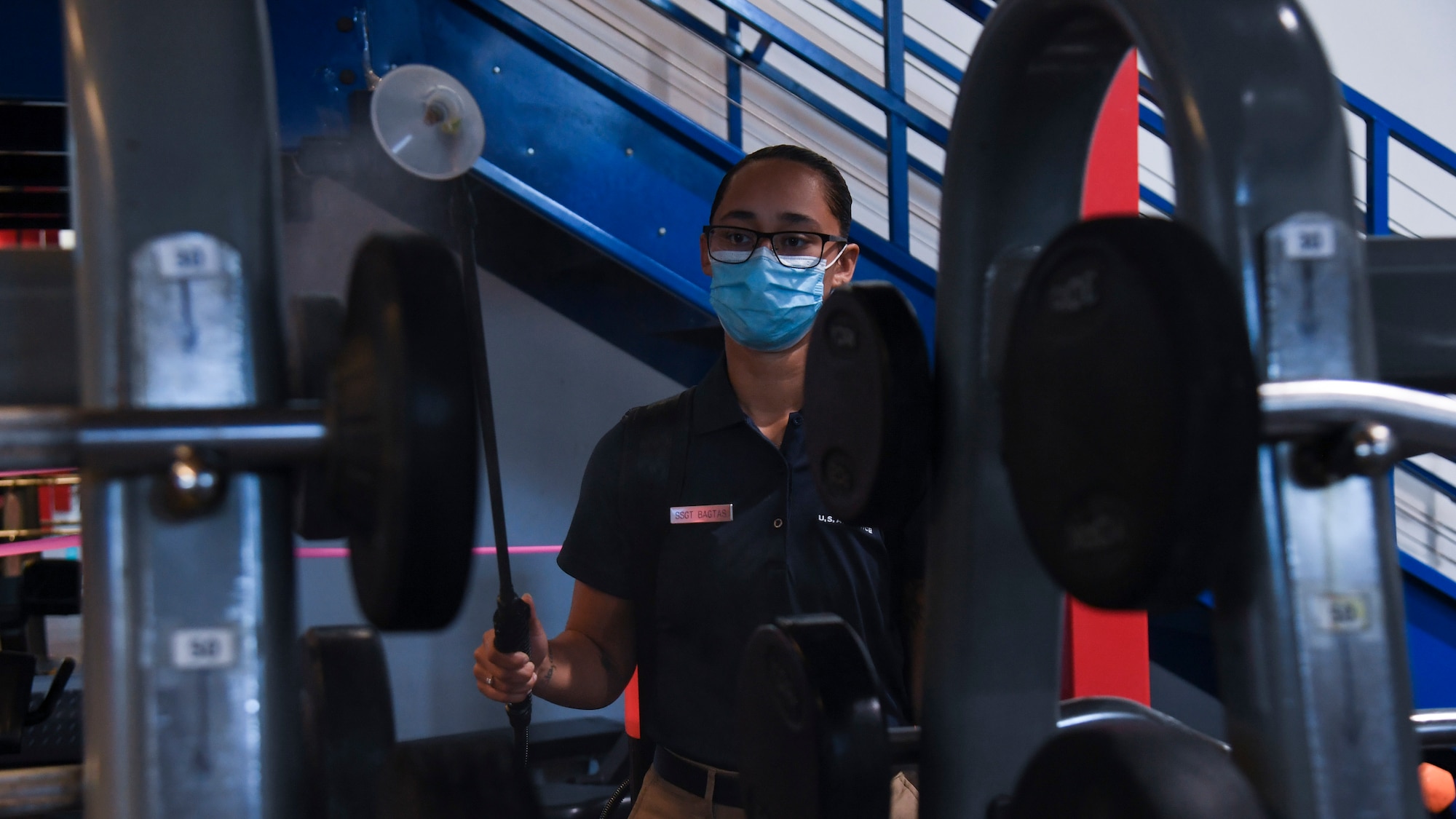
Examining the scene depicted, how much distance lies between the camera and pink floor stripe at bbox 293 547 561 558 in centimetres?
321

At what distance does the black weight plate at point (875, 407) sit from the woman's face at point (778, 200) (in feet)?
2.61

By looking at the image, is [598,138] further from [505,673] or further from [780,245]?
[505,673]

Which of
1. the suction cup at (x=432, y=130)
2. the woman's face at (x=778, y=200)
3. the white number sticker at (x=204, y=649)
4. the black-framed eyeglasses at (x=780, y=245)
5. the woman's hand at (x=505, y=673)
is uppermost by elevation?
the suction cup at (x=432, y=130)

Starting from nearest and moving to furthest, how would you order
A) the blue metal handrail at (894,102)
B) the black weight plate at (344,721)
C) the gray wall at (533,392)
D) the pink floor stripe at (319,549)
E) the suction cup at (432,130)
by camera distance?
the black weight plate at (344,721), the suction cup at (432,130), the blue metal handrail at (894,102), the pink floor stripe at (319,549), the gray wall at (533,392)

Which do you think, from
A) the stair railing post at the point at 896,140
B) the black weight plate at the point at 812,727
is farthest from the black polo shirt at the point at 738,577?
the stair railing post at the point at 896,140

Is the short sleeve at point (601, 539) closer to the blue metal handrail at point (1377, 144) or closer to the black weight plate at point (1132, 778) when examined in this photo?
the black weight plate at point (1132, 778)

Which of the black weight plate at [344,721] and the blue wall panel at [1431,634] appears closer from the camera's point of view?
the black weight plate at [344,721]

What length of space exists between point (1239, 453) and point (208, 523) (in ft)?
1.77

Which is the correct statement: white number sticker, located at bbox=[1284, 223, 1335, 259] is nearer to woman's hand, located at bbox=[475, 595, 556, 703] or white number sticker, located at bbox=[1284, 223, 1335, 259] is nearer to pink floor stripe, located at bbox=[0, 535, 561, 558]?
woman's hand, located at bbox=[475, 595, 556, 703]

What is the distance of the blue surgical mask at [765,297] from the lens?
1.59 m

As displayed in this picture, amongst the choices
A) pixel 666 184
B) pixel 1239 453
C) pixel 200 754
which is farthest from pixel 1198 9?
pixel 666 184

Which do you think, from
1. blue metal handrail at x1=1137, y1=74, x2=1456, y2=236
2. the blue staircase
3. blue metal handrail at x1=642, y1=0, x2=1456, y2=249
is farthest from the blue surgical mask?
blue metal handrail at x1=1137, y1=74, x2=1456, y2=236

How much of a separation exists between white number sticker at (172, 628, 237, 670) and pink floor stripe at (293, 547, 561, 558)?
252 centimetres

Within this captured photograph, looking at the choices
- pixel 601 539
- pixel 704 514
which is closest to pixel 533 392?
pixel 601 539
